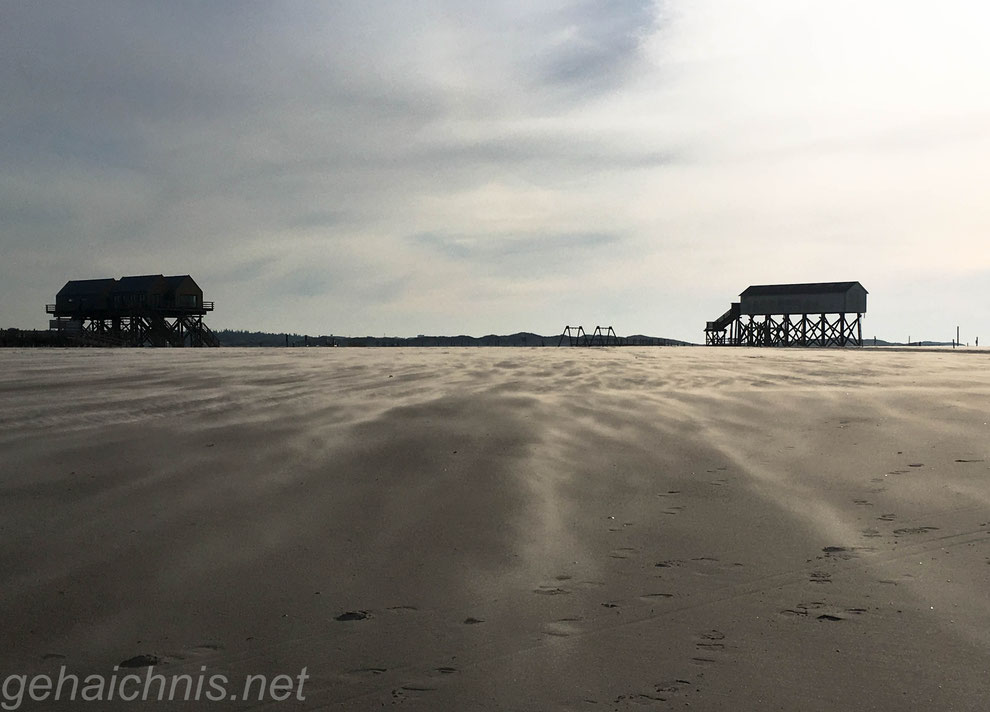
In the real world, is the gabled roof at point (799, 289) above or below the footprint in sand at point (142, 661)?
above

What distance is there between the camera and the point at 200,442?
16.0ft

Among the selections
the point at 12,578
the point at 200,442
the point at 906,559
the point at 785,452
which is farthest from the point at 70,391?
the point at 906,559

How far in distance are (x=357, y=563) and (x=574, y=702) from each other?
1246mm

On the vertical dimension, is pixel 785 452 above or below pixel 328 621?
above

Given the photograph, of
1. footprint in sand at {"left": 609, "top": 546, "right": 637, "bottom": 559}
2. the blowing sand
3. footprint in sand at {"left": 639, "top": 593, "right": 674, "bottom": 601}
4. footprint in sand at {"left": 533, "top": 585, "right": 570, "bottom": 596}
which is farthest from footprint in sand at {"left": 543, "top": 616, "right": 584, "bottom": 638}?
footprint in sand at {"left": 609, "top": 546, "right": 637, "bottom": 559}

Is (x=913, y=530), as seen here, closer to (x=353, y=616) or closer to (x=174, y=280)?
(x=353, y=616)

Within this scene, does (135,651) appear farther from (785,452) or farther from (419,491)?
(785,452)

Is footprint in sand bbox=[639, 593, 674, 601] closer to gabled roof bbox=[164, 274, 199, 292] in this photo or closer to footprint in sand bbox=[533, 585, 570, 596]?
footprint in sand bbox=[533, 585, 570, 596]

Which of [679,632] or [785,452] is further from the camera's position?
[785,452]

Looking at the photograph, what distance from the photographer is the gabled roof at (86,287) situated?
63.2m

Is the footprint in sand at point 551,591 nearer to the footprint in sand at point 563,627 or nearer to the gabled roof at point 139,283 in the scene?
the footprint in sand at point 563,627

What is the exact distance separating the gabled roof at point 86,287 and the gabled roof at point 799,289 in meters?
55.1

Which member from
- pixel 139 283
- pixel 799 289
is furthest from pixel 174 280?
pixel 799 289

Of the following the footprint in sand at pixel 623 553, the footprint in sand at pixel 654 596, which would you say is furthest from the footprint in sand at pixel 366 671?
the footprint in sand at pixel 623 553
